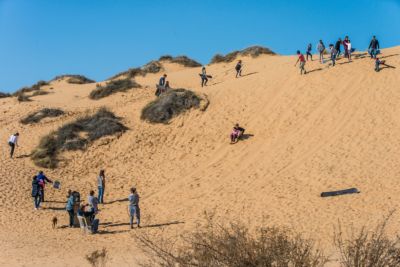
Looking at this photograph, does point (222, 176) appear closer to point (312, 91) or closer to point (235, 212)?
point (235, 212)

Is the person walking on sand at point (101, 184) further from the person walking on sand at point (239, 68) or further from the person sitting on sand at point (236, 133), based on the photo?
the person walking on sand at point (239, 68)

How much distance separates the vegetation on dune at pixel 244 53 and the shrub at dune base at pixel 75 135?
14.0 meters

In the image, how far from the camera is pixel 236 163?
20016 millimetres

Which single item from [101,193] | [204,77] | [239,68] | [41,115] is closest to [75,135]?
[41,115]

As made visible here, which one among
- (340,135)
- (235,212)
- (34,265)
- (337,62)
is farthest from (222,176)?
(337,62)

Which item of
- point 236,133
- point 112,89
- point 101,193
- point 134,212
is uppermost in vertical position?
point 112,89

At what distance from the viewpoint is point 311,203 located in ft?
51.3

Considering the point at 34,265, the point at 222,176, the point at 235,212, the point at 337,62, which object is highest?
the point at 337,62

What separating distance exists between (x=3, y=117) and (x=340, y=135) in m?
18.6

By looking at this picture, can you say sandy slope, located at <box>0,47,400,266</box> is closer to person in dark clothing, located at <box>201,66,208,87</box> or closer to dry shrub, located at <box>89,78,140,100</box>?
person in dark clothing, located at <box>201,66,208,87</box>

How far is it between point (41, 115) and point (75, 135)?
4116 millimetres

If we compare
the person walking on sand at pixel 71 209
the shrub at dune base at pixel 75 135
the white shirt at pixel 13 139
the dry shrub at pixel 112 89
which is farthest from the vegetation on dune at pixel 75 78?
the person walking on sand at pixel 71 209

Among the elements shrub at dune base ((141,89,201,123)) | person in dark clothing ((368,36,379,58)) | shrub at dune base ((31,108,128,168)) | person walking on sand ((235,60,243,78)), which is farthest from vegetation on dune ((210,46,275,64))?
shrub at dune base ((31,108,128,168))

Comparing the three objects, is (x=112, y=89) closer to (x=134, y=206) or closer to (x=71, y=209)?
(x=71, y=209)
